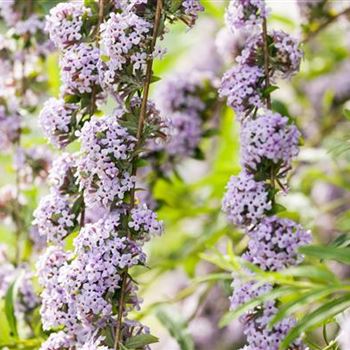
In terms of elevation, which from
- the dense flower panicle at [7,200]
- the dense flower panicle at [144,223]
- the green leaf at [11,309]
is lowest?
the dense flower panicle at [144,223]

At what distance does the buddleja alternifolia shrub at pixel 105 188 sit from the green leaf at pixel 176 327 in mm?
292

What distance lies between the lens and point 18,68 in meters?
1.69

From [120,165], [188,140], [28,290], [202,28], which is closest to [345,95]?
[188,140]

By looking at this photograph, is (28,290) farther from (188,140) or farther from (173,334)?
(188,140)

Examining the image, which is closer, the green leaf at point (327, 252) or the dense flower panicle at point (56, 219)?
the green leaf at point (327, 252)

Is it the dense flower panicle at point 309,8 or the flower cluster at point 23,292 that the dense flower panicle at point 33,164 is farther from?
A: the dense flower panicle at point 309,8

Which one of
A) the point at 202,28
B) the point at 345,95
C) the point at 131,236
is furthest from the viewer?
the point at 202,28

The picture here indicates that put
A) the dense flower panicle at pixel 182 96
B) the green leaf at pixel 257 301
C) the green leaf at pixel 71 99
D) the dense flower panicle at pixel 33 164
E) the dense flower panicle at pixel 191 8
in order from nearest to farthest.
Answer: the green leaf at pixel 257 301 → the dense flower panicle at pixel 191 8 → the green leaf at pixel 71 99 → the dense flower panicle at pixel 33 164 → the dense flower panicle at pixel 182 96

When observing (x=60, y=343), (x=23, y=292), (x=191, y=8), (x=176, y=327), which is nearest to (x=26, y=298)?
(x=23, y=292)

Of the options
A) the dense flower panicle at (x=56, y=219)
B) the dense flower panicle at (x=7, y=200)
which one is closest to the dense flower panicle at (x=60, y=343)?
the dense flower panicle at (x=56, y=219)

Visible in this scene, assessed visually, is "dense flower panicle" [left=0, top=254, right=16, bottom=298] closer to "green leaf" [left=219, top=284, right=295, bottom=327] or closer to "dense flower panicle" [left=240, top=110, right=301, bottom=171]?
"dense flower panicle" [left=240, top=110, right=301, bottom=171]

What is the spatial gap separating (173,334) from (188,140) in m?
0.39

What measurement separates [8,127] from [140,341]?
2.05 ft

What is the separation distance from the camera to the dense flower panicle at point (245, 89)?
121 cm
